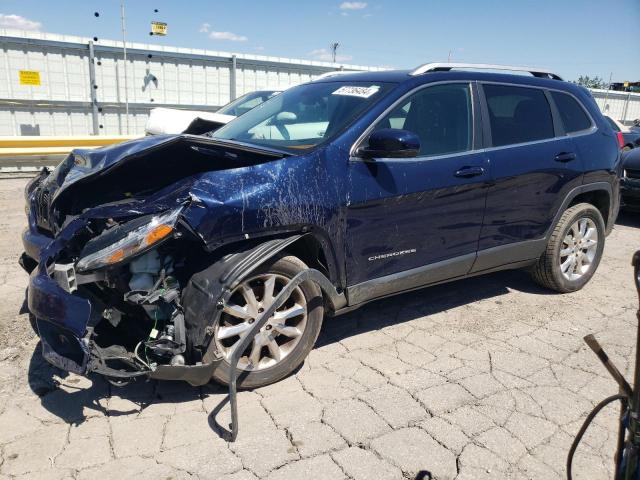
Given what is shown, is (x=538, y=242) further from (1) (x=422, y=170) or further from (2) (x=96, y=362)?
(2) (x=96, y=362)

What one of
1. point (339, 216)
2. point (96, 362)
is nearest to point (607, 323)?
point (339, 216)

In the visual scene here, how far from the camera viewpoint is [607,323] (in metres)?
4.22

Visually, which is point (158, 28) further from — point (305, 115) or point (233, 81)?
point (305, 115)

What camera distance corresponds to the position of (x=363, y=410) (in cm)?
296

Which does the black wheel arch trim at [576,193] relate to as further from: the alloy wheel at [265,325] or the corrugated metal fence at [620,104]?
the corrugated metal fence at [620,104]

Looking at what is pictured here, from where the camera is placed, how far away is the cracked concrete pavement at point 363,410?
99.0 inches

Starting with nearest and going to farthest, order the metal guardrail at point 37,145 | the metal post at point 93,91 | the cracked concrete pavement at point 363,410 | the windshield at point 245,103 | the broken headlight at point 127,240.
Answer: the cracked concrete pavement at point 363,410
the broken headlight at point 127,240
the windshield at point 245,103
the metal guardrail at point 37,145
the metal post at point 93,91

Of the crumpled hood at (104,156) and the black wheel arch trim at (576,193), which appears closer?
the crumpled hood at (104,156)

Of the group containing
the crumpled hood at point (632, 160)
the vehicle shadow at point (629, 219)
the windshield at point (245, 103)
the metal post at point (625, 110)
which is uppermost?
the metal post at point (625, 110)

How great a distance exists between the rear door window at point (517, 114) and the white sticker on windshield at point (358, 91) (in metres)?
0.96

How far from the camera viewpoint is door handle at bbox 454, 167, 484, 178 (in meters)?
3.72

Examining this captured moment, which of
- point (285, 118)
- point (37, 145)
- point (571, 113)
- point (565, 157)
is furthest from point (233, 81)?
point (565, 157)

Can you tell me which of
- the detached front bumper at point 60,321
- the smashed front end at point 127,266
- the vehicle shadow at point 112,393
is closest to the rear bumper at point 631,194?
the vehicle shadow at point 112,393

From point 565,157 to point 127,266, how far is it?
3561 mm
